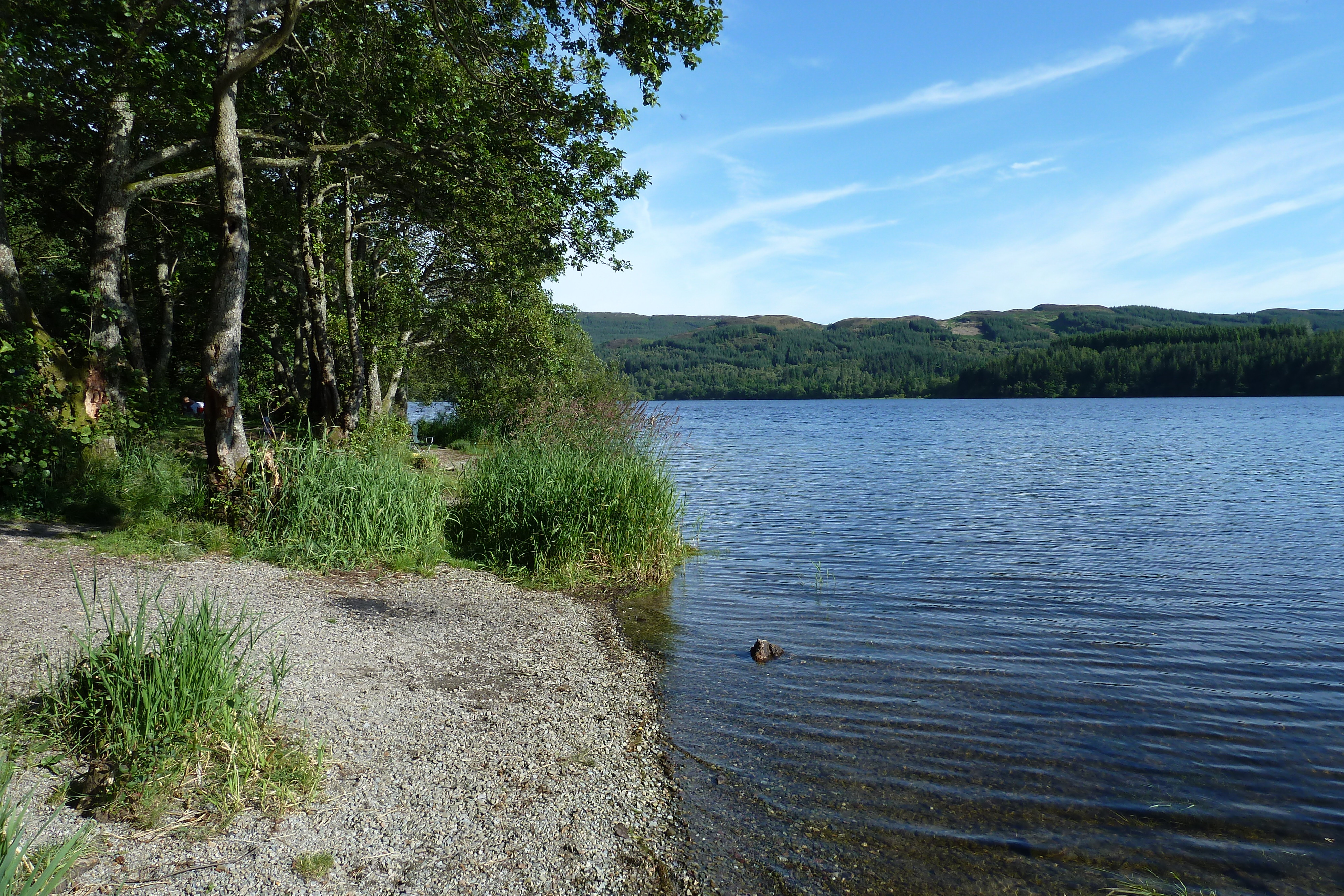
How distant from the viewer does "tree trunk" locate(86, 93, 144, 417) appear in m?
12.5

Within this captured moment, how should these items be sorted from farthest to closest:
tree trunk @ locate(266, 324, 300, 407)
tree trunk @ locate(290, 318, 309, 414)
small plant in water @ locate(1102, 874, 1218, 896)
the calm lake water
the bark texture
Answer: tree trunk @ locate(266, 324, 300, 407)
tree trunk @ locate(290, 318, 309, 414)
the bark texture
the calm lake water
small plant in water @ locate(1102, 874, 1218, 896)

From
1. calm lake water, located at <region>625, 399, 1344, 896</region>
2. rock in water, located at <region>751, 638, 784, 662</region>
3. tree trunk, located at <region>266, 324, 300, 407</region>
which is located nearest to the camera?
calm lake water, located at <region>625, 399, 1344, 896</region>

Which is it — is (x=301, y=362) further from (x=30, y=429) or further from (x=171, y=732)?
(x=171, y=732)

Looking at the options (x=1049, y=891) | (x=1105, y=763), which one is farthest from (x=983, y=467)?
(x=1049, y=891)

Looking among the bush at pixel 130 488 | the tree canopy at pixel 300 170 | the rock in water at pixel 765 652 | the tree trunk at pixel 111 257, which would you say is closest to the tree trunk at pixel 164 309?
the tree canopy at pixel 300 170

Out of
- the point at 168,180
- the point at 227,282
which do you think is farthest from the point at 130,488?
the point at 168,180

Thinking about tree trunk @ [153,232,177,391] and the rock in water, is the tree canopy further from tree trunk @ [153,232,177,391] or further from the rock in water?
the rock in water

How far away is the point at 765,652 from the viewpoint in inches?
331

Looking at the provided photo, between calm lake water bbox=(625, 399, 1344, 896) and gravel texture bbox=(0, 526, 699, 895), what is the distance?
0.58 metres

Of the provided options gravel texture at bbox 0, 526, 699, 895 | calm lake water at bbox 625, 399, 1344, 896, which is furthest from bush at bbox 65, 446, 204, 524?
calm lake water at bbox 625, 399, 1344, 896

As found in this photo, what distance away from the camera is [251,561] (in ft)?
32.0

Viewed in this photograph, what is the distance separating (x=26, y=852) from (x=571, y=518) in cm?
818

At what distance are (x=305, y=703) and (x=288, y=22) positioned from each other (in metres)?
8.04

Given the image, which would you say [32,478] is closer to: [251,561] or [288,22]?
[251,561]
